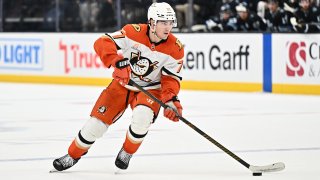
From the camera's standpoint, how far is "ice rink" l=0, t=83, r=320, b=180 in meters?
6.25

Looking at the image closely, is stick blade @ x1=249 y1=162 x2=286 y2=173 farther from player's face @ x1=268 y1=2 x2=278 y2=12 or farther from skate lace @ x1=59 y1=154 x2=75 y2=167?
player's face @ x1=268 y1=2 x2=278 y2=12

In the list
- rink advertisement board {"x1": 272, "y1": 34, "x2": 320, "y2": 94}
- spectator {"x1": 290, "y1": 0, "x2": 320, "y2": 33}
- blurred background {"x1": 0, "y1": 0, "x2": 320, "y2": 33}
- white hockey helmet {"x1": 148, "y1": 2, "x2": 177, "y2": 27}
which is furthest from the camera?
blurred background {"x1": 0, "y1": 0, "x2": 320, "y2": 33}

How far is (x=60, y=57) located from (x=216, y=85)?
3.02 meters

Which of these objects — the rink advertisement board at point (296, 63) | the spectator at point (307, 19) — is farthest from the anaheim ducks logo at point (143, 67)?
the spectator at point (307, 19)

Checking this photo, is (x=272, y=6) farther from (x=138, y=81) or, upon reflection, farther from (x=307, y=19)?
(x=138, y=81)

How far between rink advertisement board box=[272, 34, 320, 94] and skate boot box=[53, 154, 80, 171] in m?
6.78

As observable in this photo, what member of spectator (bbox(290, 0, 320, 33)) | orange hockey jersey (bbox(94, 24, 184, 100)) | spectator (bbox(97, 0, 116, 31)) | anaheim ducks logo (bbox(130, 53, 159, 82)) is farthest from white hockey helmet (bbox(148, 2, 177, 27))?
spectator (bbox(97, 0, 116, 31))

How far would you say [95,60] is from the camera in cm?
1519

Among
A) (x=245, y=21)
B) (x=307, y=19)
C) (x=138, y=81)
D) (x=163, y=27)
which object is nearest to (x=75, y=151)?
(x=138, y=81)

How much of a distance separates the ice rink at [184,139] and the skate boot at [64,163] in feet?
0.19

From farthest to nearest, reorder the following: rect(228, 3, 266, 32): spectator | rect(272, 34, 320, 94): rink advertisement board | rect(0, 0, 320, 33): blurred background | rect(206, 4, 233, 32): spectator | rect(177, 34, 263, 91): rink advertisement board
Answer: rect(206, 4, 233, 32): spectator → rect(228, 3, 266, 32): spectator → rect(177, 34, 263, 91): rink advertisement board → rect(0, 0, 320, 33): blurred background → rect(272, 34, 320, 94): rink advertisement board

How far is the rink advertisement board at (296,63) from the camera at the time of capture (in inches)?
498

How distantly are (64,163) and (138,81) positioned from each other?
0.69 m

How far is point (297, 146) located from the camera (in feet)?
24.7
